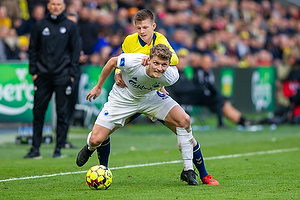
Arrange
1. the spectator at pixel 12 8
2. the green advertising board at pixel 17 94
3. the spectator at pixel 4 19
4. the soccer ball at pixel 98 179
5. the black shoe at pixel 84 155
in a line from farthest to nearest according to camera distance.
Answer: the spectator at pixel 12 8, the spectator at pixel 4 19, the green advertising board at pixel 17 94, the black shoe at pixel 84 155, the soccer ball at pixel 98 179

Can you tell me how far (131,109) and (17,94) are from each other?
307 inches

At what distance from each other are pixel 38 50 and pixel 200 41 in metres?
12.2

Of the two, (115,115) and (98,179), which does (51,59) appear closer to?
(115,115)

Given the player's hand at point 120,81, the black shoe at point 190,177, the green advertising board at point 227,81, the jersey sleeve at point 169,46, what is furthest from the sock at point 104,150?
the green advertising board at point 227,81

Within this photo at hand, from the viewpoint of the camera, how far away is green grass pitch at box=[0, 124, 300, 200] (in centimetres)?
645

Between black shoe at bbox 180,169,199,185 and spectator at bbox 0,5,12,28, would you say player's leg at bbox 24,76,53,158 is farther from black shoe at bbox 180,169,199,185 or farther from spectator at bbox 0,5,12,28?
spectator at bbox 0,5,12,28

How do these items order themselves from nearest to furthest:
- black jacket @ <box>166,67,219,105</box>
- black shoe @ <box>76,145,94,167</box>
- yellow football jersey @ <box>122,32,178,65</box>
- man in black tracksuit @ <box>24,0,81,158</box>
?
black shoe @ <box>76,145,94,167</box> → yellow football jersey @ <box>122,32,178,65</box> → man in black tracksuit @ <box>24,0,81,158</box> → black jacket @ <box>166,67,219,105</box>

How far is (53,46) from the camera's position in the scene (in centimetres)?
984

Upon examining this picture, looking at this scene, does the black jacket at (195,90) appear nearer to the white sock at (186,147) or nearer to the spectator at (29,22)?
the spectator at (29,22)

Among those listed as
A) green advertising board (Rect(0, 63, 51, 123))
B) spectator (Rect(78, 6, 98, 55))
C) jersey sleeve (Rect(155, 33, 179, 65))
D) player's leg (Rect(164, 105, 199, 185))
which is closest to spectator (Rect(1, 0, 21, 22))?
spectator (Rect(78, 6, 98, 55))

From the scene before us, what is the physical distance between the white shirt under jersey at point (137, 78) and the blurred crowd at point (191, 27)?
18.5 feet

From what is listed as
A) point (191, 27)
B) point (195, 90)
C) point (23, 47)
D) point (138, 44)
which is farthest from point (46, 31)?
point (191, 27)

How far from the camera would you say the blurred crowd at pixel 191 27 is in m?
16.1

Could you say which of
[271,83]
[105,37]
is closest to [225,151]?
[105,37]
